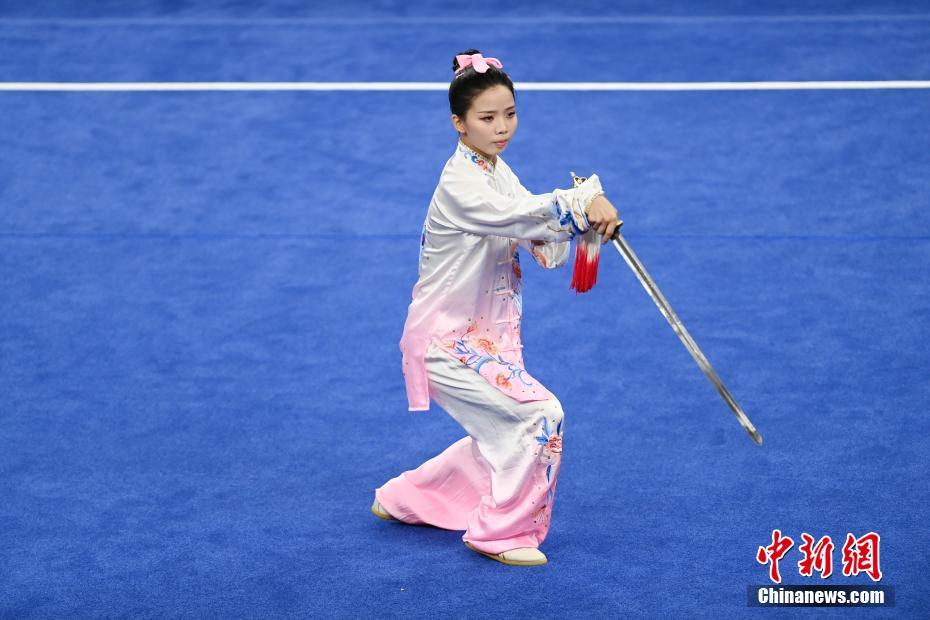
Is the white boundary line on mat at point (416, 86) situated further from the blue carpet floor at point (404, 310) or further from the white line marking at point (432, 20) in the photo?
the white line marking at point (432, 20)

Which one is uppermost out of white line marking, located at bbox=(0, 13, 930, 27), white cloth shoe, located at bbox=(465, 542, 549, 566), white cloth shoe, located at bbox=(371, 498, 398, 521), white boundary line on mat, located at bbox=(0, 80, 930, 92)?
white line marking, located at bbox=(0, 13, 930, 27)

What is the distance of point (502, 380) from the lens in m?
4.20

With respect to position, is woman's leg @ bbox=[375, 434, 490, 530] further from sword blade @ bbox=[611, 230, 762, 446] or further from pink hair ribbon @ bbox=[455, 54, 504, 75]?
pink hair ribbon @ bbox=[455, 54, 504, 75]

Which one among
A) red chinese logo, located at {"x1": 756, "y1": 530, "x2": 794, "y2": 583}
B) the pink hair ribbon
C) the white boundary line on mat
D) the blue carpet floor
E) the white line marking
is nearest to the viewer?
the pink hair ribbon

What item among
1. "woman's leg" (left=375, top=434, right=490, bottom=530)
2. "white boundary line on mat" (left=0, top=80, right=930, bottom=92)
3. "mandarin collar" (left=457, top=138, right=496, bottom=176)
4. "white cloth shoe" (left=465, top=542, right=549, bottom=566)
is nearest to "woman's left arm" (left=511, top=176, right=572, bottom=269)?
"mandarin collar" (left=457, top=138, right=496, bottom=176)

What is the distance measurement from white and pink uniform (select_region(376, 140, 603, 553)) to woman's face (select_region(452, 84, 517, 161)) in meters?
0.08

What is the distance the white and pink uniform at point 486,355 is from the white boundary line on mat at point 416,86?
417 centimetres

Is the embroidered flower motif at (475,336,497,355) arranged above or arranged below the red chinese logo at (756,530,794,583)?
above

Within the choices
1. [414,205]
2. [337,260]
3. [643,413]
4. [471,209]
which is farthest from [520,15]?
[471,209]

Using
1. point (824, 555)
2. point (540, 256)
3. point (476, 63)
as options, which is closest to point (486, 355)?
point (540, 256)

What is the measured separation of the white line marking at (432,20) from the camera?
9328 millimetres

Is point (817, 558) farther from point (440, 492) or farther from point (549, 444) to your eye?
point (440, 492)

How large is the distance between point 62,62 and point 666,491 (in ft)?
18.6

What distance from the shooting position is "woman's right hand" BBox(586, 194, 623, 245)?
3.76m
